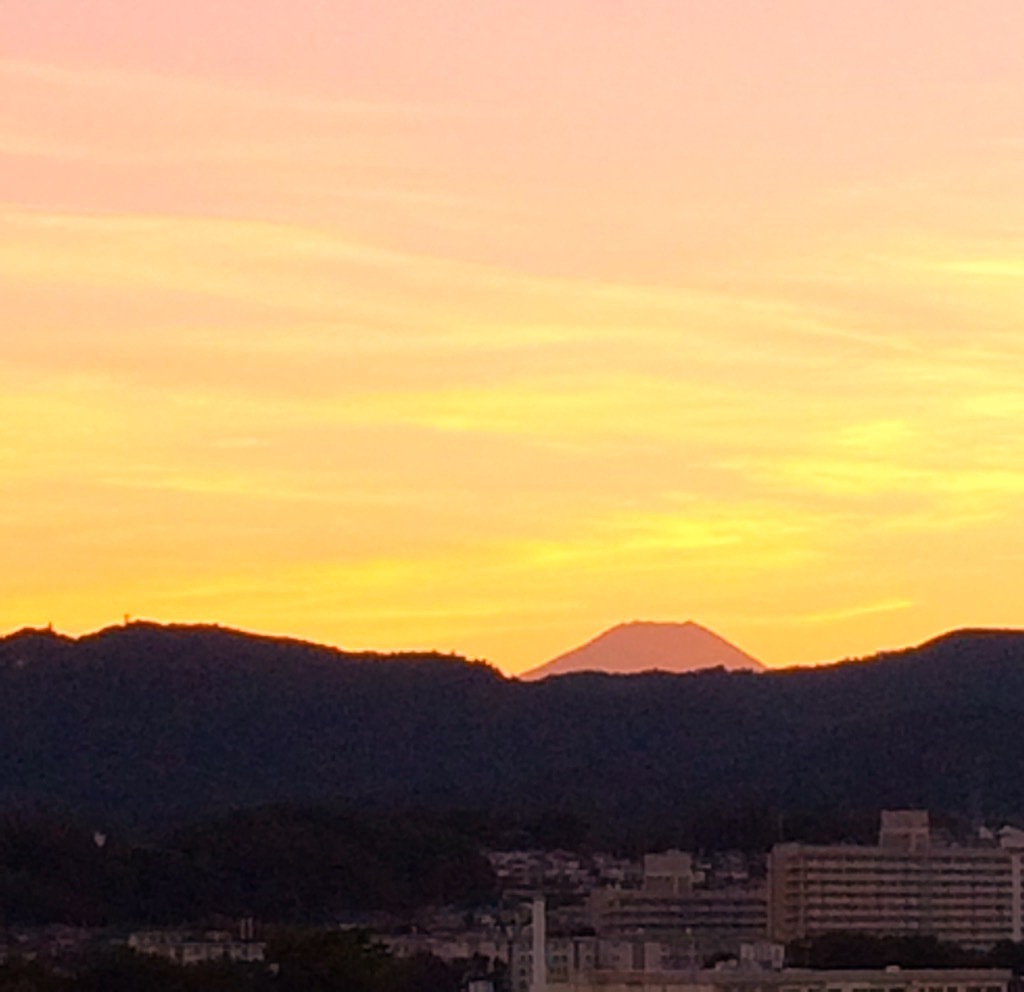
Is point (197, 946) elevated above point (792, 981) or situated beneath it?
elevated above

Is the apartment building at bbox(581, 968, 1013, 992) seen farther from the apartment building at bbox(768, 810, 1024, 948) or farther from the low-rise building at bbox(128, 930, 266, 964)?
→ the apartment building at bbox(768, 810, 1024, 948)

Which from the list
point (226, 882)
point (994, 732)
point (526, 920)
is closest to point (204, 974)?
point (526, 920)

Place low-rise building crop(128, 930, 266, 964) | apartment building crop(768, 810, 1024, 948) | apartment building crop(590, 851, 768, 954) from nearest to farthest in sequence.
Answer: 1. low-rise building crop(128, 930, 266, 964)
2. apartment building crop(590, 851, 768, 954)
3. apartment building crop(768, 810, 1024, 948)

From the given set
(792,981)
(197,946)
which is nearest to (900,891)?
(197,946)

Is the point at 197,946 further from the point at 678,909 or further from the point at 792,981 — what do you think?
the point at 792,981

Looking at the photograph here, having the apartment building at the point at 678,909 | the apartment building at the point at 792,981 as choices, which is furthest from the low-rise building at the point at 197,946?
the apartment building at the point at 792,981

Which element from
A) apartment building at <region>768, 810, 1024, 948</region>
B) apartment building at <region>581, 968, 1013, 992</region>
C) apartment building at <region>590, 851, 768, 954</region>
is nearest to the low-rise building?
apartment building at <region>590, 851, 768, 954</region>

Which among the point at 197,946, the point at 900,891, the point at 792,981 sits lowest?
the point at 792,981

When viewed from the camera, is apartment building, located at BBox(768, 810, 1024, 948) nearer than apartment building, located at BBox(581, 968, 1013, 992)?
No
